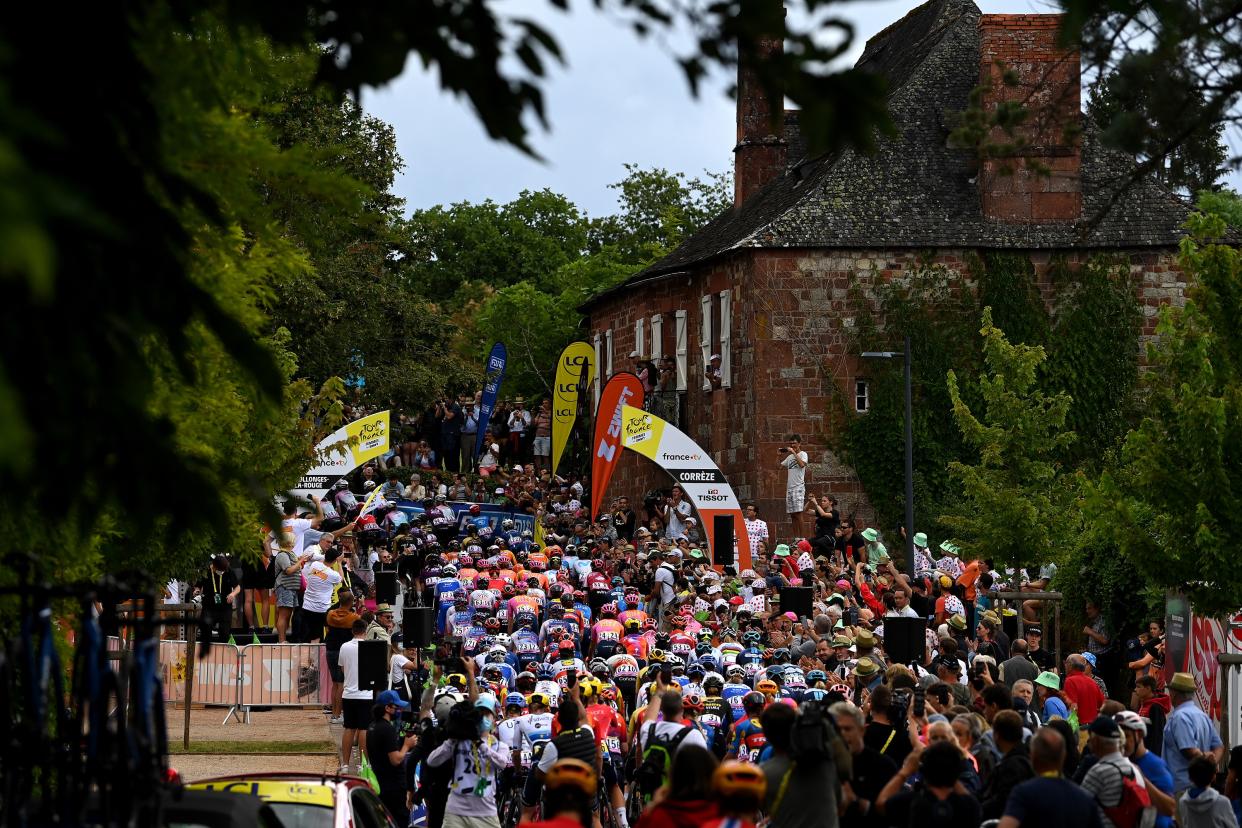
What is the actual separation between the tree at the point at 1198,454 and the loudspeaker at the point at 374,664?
24.7 ft

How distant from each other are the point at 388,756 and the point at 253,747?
281 inches

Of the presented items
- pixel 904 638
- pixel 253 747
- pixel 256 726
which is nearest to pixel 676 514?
pixel 256 726

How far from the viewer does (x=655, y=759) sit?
49.0 feet

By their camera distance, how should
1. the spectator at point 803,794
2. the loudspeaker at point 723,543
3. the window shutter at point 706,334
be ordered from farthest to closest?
1. the window shutter at point 706,334
2. the loudspeaker at point 723,543
3. the spectator at point 803,794

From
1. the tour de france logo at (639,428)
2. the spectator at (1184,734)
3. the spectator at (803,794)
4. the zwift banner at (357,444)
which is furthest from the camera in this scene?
the tour de france logo at (639,428)

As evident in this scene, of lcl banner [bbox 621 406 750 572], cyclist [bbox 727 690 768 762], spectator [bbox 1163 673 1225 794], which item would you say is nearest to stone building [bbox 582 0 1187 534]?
lcl banner [bbox 621 406 750 572]

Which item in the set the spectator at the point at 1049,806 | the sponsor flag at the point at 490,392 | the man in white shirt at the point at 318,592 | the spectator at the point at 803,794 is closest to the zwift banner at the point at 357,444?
the man in white shirt at the point at 318,592

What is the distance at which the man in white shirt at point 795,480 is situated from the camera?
135 ft

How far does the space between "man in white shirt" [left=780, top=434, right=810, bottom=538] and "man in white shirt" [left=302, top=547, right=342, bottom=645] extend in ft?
47.7

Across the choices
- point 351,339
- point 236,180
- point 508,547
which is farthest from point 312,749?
point 351,339

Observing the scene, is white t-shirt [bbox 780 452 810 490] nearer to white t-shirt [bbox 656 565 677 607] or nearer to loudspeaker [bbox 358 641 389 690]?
white t-shirt [bbox 656 565 677 607]

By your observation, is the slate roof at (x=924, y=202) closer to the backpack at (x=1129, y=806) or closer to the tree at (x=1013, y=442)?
the tree at (x=1013, y=442)

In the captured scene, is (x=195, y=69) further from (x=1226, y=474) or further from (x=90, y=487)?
(x=1226, y=474)

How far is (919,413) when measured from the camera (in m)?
43.8
